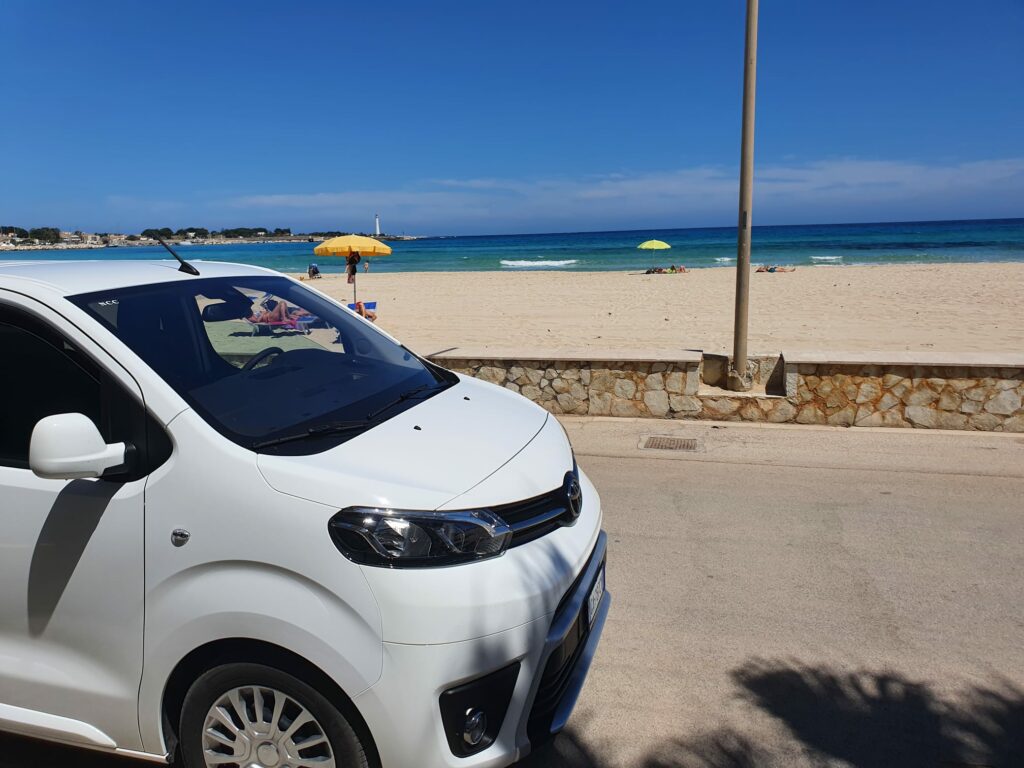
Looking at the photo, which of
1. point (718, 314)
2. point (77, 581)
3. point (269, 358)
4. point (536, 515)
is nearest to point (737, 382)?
point (269, 358)

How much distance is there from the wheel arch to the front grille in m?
0.66

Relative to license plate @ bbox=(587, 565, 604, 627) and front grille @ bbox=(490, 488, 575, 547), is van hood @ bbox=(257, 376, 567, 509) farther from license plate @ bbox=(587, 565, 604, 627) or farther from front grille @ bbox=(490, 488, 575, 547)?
license plate @ bbox=(587, 565, 604, 627)

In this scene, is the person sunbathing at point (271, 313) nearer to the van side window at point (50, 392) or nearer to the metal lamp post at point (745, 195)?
the van side window at point (50, 392)

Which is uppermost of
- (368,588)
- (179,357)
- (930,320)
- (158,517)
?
(179,357)

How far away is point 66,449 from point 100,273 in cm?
104

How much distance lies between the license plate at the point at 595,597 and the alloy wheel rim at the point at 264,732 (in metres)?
1.00

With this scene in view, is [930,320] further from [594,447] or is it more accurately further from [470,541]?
[470,541]

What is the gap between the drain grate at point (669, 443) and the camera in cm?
699

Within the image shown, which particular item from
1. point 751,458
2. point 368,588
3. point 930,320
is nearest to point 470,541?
point 368,588

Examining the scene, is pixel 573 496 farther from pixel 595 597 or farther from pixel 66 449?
pixel 66 449

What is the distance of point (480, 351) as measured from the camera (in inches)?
340

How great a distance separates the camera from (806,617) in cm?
390

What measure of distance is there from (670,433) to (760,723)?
452 centimetres

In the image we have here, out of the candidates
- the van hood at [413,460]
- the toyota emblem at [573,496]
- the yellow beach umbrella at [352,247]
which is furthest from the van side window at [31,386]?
the yellow beach umbrella at [352,247]
